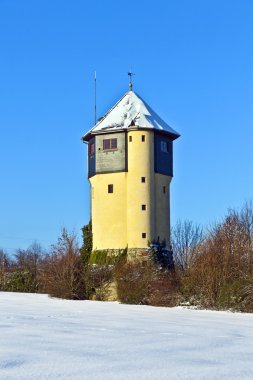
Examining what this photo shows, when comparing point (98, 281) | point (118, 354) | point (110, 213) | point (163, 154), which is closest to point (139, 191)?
point (110, 213)

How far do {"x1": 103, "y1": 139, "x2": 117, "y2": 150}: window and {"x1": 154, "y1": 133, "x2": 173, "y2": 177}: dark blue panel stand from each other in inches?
107

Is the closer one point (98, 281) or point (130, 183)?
point (98, 281)

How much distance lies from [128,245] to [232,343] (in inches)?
1169

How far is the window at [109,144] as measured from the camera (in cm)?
4269

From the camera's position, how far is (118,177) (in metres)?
42.2

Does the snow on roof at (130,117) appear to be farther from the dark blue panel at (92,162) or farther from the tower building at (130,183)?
the dark blue panel at (92,162)

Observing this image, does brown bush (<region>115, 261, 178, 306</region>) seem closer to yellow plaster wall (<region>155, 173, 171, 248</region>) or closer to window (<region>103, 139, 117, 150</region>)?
yellow plaster wall (<region>155, 173, 171, 248</region>)

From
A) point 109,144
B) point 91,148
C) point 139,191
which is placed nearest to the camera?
point 139,191

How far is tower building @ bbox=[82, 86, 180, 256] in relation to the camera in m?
41.6

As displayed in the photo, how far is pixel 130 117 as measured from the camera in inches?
1709

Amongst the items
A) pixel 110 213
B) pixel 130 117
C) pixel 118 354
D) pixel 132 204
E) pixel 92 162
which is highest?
pixel 130 117

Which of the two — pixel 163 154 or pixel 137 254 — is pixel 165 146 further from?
pixel 137 254

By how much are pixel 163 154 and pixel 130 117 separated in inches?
131

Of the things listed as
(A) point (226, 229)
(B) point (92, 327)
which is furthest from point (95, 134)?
(B) point (92, 327)
